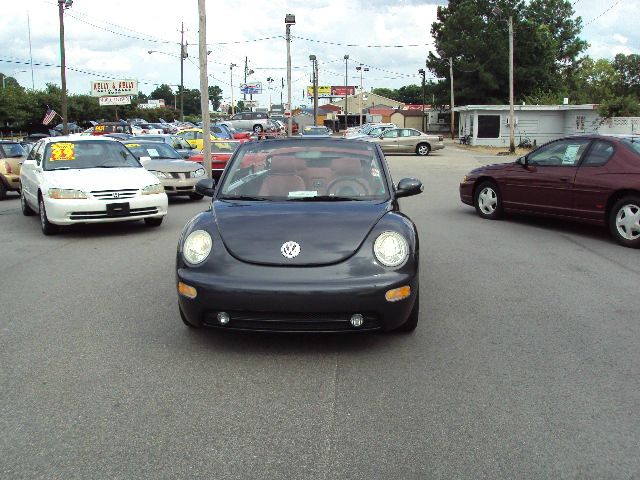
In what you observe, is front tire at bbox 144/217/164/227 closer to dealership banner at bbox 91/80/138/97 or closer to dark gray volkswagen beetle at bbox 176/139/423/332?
dark gray volkswagen beetle at bbox 176/139/423/332

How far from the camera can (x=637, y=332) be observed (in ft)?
16.8

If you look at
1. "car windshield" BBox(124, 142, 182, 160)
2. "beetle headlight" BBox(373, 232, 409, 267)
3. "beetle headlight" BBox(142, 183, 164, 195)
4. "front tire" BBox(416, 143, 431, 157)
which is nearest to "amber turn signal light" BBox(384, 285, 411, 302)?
"beetle headlight" BBox(373, 232, 409, 267)

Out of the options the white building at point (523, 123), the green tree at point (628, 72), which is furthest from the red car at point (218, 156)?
the green tree at point (628, 72)

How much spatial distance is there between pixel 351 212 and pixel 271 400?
1.64 metres

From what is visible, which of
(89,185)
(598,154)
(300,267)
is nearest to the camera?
(300,267)

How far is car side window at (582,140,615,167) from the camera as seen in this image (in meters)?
9.34

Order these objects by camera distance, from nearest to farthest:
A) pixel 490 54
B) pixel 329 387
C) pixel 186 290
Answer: pixel 329 387 → pixel 186 290 → pixel 490 54

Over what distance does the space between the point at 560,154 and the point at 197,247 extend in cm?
717

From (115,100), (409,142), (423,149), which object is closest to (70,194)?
(409,142)

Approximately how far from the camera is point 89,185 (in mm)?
9781

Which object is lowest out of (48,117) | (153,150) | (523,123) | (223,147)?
(153,150)

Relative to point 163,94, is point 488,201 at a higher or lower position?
lower

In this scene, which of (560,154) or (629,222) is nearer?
(629,222)

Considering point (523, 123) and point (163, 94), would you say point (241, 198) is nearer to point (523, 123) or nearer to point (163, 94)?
point (523, 123)
